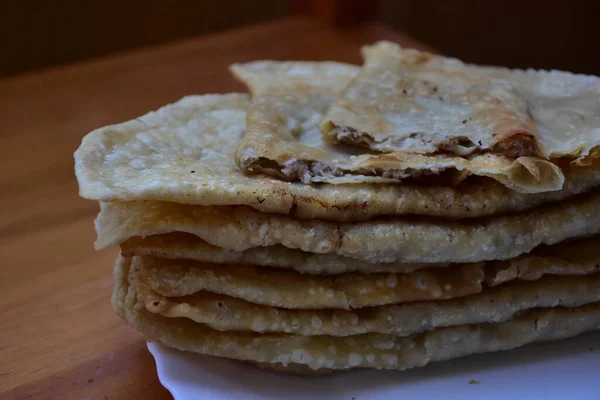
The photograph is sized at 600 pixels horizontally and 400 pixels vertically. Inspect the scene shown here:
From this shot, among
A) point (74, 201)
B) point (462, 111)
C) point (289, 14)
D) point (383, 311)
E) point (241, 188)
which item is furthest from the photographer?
point (289, 14)

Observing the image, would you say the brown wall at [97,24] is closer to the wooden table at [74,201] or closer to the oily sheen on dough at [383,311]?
the wooden table at [74,201]

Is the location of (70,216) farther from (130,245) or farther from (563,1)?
(563,1)

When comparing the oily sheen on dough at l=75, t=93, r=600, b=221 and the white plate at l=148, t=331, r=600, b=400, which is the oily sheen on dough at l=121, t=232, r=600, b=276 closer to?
the oily sheen on dough at l=75, t=93, r=600, b=221

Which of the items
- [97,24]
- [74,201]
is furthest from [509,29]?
[74,201]

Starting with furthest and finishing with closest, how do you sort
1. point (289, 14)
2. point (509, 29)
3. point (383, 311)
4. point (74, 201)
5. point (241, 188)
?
point (509, 29), point (289, 14), point (74, 201), point (383, 311), point (241, 188)

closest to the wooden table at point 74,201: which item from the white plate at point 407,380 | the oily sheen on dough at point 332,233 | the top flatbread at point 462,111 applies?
the white plate at point 407,380

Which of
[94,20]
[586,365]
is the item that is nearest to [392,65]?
[586,365]

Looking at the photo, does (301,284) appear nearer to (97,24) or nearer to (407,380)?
(407,380)
